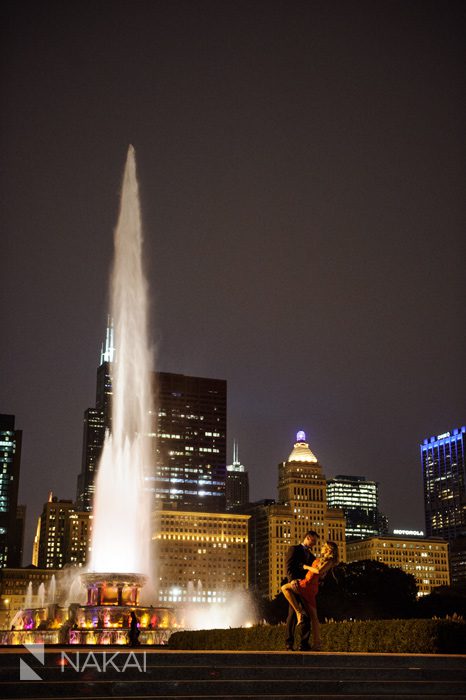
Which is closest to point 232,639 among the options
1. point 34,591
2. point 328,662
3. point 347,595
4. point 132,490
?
point 328,662

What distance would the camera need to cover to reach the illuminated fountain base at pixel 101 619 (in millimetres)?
49812

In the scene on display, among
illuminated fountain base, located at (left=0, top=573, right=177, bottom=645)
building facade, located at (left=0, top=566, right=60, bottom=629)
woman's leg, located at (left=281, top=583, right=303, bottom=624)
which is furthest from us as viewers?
building facade, located at (left=0, top=566, right=60, bottom=629)

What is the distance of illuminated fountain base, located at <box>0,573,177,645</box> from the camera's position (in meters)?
49.8

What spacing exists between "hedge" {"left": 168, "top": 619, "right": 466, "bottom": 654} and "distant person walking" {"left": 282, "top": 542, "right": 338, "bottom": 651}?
194 centimetres

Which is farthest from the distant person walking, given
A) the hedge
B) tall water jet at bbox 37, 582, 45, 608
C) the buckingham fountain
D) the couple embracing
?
tall water jet at bbox 37, 582, 45, 608

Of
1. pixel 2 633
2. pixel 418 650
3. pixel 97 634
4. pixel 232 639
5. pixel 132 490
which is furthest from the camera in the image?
pixel 132 490

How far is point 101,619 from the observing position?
5344 cm

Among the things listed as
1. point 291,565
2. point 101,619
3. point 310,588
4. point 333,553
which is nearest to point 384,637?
point 310,588

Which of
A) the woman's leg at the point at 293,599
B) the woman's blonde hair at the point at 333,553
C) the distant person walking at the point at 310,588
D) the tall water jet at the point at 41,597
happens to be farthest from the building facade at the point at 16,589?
the woman's blonde hair at the point at 333,553

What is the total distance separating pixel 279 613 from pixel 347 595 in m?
8.52

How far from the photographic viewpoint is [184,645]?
29.2 m

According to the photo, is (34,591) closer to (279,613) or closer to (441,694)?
(279,613)

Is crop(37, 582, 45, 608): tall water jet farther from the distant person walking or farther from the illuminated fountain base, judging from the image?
the distant person walking

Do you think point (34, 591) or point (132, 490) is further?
point (34, 591)
